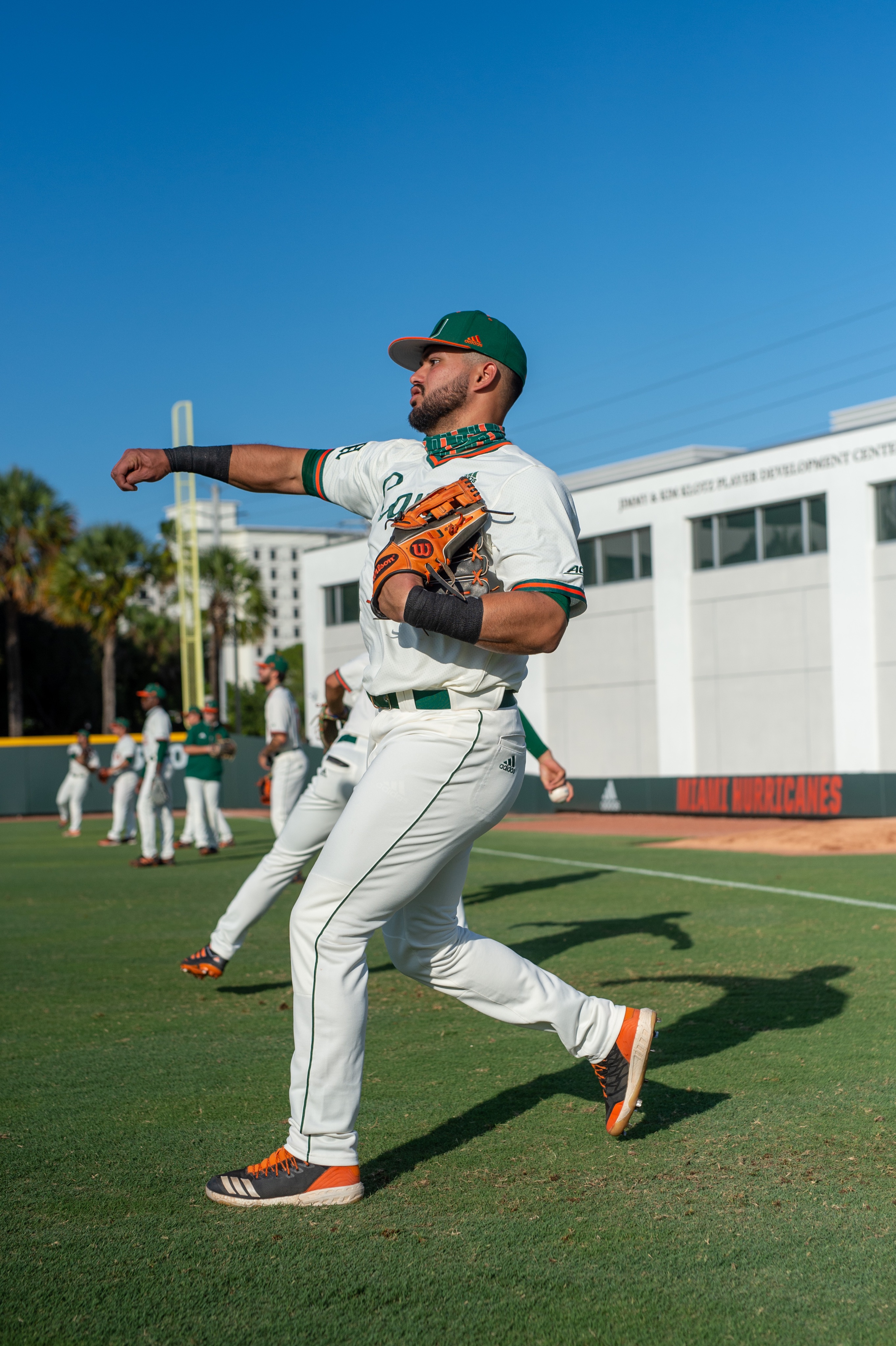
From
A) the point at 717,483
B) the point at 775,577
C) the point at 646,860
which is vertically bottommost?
the point at 646,860

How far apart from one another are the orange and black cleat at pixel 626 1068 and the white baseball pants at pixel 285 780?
9.29m

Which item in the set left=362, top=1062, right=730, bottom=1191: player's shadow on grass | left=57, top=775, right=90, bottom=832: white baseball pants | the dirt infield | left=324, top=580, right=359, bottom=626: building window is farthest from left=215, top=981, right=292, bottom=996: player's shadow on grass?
left=324, top=580, right=359, bottom=626: building window

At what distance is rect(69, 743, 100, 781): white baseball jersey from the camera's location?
23.3 meters

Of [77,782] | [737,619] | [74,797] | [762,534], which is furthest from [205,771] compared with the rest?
[762,534]

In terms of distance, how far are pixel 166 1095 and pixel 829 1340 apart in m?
2.68

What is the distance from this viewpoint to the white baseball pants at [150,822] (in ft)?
50.1

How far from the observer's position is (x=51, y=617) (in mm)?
49312

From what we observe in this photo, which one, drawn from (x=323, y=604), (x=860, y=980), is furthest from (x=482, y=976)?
(x=323, y=604)

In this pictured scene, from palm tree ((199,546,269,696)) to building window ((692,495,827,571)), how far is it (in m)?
34.0

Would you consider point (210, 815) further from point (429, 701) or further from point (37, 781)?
point (37, 781)

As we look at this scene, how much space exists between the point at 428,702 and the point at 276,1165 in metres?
1.33

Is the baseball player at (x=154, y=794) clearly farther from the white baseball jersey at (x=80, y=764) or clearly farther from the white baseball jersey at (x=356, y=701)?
the white baseball jersey at (x=80, y=764)

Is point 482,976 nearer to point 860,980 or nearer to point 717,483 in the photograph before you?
point 860,980

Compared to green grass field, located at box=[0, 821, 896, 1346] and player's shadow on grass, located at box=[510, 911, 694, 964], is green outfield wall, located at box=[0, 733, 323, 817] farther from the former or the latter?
green grass field, located at box=[0, 821, 896, 1346]
